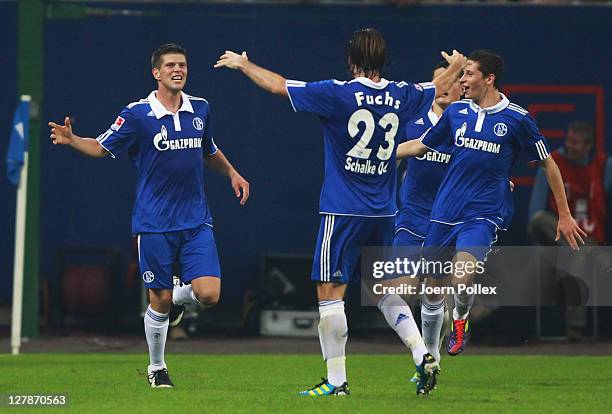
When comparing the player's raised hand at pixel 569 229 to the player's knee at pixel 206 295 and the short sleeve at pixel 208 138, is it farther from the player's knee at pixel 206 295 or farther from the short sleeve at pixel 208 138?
the short sleeve at pixel 208 138

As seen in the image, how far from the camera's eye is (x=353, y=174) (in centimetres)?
1002

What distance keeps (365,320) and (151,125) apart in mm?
6880

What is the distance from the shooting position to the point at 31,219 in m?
16.9

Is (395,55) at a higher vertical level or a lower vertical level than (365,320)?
higher

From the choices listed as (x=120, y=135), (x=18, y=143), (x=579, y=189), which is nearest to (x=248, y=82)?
(x=18, y=143)

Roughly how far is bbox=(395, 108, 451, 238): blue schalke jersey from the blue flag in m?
4.16

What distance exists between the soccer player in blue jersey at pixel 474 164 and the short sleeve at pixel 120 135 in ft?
6.95

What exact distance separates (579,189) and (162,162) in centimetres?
737

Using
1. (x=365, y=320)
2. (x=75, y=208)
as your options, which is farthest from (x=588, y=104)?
(x=75, y=208)

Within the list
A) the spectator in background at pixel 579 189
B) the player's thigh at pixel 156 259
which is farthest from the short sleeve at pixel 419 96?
the spectator in background at pixel 579 189

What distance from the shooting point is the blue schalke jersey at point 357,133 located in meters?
9.93

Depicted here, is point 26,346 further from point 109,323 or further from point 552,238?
point 552,238

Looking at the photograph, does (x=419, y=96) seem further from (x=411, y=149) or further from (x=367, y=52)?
(x=411, y=149)
